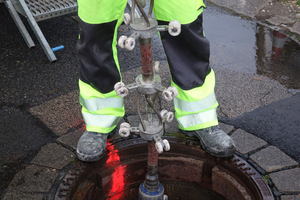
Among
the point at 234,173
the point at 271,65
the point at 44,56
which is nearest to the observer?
the point at 234,173

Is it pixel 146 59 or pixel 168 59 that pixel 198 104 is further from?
pixel 146 59

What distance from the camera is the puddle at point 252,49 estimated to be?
3043 mm

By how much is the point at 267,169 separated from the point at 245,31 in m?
2.15

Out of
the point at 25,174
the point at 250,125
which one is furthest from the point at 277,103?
the point at 25,174

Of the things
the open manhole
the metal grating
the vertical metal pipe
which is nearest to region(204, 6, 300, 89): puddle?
the open manhole

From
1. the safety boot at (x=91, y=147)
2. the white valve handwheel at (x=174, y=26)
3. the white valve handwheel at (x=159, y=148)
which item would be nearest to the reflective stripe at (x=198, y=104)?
the safety boot at (x=91, y=147)

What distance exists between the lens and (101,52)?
200 cm

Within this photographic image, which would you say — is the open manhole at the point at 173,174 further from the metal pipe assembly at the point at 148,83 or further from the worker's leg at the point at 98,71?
the metal pipe assembly at the point at 148,83

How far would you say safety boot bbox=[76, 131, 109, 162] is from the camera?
6.51 ft

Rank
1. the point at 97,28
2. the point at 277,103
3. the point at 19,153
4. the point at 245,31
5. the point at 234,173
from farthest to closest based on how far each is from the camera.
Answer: the point at 245,31, the point at 277,103, the point at 19,153, the point at 234,173, the point at 97,28

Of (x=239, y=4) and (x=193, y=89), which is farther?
(x=239, y=4)

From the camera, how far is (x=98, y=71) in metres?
2.04

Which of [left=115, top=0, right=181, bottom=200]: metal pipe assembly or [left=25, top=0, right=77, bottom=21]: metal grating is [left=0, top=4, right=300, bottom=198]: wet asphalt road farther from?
[left=115, top=0, right=181, bottom=200]: metal pipe assembly

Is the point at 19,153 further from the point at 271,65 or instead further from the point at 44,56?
the point at 271,65
